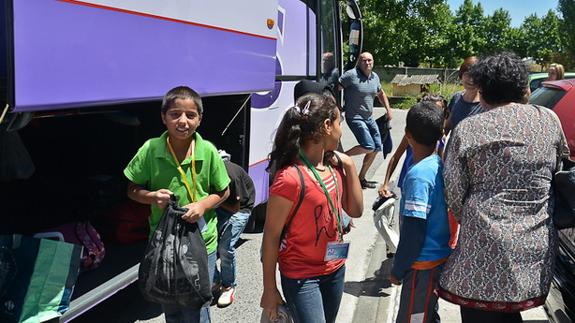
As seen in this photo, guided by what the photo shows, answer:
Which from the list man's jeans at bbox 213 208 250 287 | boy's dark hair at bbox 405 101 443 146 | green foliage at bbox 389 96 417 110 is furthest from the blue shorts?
green foliage at bbox 389 96 417 110

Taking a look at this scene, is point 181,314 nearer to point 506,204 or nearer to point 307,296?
point 307,296

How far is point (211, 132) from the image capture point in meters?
4.47

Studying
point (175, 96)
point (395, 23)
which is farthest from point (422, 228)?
point (395, 23)

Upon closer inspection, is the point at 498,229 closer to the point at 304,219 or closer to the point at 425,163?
the point at 425,163

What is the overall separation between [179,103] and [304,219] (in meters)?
0.87

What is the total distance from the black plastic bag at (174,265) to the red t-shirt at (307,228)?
442mm

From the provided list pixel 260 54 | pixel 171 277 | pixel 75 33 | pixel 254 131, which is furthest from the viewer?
pixel 254 131

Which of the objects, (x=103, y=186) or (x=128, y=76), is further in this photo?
(x=103, y=186)

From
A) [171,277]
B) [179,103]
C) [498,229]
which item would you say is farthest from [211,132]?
[498,229]

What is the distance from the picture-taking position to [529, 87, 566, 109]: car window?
4.49 metres

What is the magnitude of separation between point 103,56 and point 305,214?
113 centimetres

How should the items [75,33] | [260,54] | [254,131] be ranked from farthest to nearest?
[254,131]
[260,54]
[75,33]

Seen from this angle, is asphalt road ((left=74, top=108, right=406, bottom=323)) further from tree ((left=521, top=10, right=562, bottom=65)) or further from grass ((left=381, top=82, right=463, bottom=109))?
tree ((left=521, top=10, right=562, bottom=65))

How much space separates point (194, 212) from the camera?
2.62m
